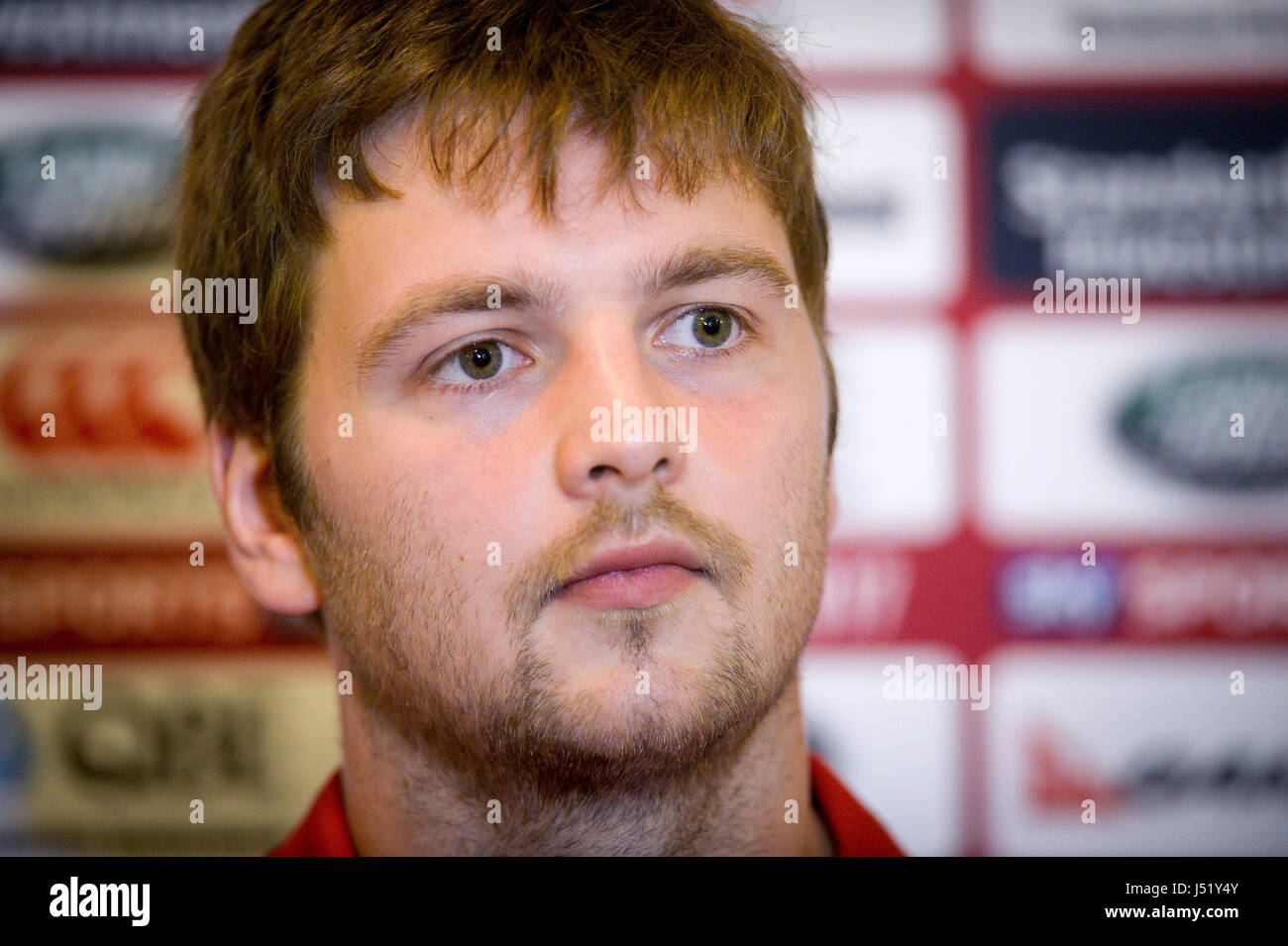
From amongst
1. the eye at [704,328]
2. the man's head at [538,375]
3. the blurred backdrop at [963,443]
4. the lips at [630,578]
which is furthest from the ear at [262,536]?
the blurred backdrop at [963,443]

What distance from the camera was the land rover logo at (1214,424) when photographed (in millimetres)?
1695

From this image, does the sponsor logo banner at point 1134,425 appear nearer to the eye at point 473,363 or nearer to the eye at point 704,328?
the eye at point 704,328

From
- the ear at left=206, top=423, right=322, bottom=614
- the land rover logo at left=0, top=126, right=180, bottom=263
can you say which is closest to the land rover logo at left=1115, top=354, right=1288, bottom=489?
the ear at left=206, top=423, right=322, bottom=614

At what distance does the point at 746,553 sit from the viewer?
1.00m

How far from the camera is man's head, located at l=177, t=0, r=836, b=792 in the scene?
3.14ft

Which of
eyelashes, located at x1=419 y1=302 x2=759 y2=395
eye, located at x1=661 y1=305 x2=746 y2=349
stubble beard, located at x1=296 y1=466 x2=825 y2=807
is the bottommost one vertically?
stubble beard, located at x1=296 y1=466 x2=825 y2=807

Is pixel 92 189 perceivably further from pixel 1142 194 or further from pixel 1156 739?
pixel 1156 739

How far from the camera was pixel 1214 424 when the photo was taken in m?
1.70

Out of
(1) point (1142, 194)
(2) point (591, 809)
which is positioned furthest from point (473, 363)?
(1) point (1142, 194)

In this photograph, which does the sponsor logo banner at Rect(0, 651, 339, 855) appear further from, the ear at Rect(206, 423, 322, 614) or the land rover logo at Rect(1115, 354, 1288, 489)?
the land rover logo at Rect(1115, 354, 1288, 489)
